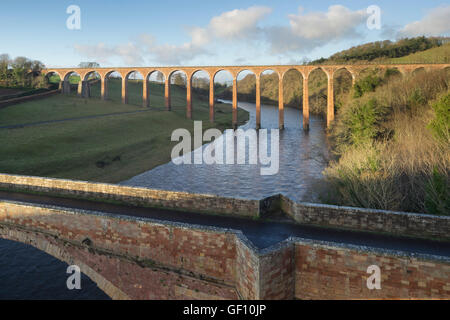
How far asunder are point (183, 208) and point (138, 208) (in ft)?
5.33

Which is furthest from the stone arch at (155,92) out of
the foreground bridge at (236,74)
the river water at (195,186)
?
the river water at (195,186)

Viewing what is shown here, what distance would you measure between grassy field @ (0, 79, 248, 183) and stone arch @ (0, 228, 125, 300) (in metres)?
9.78

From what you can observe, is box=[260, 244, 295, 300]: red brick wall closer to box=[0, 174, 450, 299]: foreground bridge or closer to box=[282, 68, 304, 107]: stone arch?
box=[0, 174, 450, 299]: foreground bridge

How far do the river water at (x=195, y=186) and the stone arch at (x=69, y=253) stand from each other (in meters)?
1.13

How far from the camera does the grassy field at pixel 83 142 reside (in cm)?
2080

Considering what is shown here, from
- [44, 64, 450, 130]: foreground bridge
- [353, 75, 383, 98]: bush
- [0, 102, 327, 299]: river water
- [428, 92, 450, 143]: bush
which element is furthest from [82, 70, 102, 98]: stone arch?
[428, 92, 450, 143]: bush

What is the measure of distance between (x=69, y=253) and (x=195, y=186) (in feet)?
33.1

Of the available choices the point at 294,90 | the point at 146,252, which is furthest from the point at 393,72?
the point at 146,252

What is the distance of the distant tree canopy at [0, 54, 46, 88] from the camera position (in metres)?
48.1

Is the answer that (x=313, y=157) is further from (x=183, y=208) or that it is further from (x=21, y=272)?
(x=21, y=272)

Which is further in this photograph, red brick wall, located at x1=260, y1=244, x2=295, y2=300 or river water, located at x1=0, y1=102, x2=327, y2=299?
river water, located at x1=0, y1=102, x2=327, y2=299

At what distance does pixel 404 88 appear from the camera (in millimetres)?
27078

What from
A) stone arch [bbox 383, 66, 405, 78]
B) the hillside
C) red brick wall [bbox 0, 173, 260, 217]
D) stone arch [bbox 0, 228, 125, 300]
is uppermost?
the hillside
